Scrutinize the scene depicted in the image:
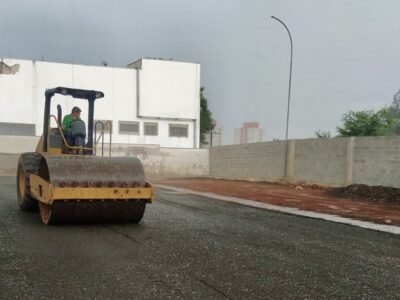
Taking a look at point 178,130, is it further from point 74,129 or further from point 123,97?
point 74,129

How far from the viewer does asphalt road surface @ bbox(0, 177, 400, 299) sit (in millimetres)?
5555

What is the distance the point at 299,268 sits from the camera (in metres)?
6.74

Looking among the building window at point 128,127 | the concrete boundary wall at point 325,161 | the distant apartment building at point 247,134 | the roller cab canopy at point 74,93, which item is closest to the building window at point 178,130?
the building window at point 128,127

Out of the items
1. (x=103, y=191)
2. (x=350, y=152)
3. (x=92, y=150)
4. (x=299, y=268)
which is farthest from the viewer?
(x=350, y=152)

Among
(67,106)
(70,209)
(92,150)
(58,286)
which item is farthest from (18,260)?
(67,106)

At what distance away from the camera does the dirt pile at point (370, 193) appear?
1731cm

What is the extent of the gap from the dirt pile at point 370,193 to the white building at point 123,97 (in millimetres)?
29924

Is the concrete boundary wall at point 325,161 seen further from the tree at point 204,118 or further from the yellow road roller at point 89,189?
the tree at point 204,118

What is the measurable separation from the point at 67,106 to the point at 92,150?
36.6 meters

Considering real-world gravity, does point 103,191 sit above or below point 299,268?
above

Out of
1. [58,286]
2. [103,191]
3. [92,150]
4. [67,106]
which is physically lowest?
[58,286]

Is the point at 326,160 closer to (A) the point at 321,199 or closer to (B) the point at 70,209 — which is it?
(A) the point at 321,199

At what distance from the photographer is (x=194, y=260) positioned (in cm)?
693

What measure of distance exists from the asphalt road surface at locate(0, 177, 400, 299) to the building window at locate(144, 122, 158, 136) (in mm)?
39392
